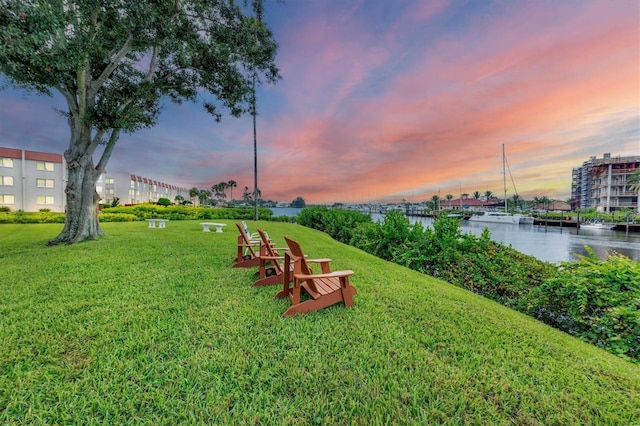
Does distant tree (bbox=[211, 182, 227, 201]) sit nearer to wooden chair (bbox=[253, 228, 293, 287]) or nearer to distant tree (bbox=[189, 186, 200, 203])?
distant tree (bbox=[189, 186, 200, 203])

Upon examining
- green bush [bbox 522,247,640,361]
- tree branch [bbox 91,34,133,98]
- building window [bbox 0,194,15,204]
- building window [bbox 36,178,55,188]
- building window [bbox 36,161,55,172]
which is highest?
building window [bbox 36,161,55,172]

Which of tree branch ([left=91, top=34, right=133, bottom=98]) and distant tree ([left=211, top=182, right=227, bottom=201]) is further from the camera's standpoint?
distant tree ([left=211, top=182, right=227, bottom=201])

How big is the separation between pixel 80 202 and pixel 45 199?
4640cm

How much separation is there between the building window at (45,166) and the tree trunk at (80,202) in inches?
1810

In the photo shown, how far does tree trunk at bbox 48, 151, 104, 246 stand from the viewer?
9.38 metres

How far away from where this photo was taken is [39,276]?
5.25 meters

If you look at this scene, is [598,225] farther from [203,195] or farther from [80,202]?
[203,195]

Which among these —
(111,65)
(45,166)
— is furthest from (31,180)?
(111,65)

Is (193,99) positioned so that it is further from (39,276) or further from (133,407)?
(133,407)

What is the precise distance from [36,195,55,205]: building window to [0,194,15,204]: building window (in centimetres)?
250

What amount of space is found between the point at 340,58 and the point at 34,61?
11.6m

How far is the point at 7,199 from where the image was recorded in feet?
123

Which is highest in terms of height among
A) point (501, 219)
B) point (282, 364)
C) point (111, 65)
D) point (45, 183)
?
point (111, 65)

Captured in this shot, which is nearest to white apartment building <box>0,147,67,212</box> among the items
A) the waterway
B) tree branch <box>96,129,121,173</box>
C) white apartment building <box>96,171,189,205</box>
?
white apartment building <box>96,171,189,205</box>
